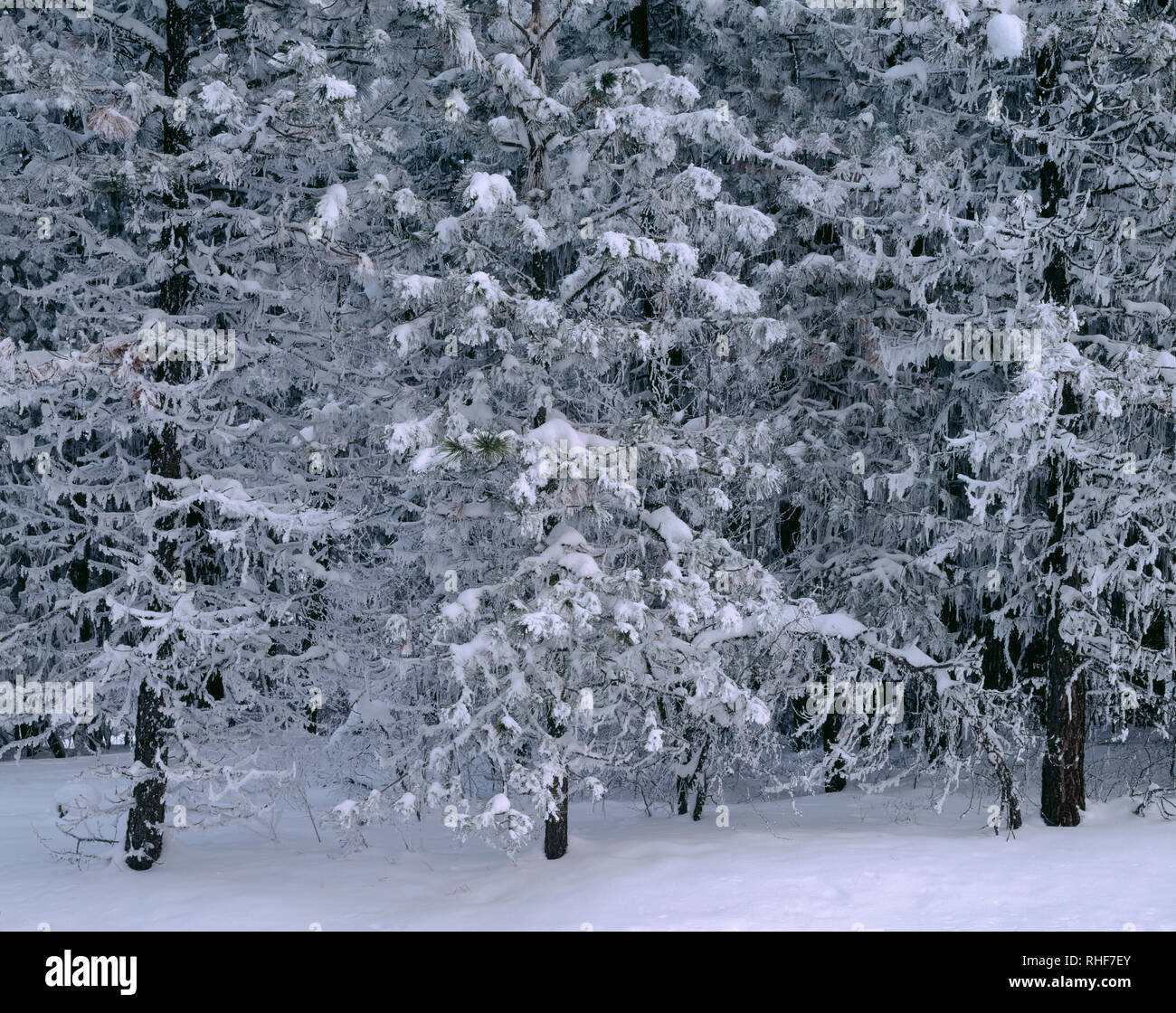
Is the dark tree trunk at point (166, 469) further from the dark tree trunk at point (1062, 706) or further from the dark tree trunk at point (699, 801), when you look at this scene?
the dark tree trunk at point (1062, 706)

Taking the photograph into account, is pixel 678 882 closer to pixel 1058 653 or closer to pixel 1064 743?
pixel 1064 743

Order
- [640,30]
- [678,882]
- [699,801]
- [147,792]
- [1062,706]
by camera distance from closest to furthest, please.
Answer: [678,882]
[147,792]
[1062,706]
[699,801]
[640,30]

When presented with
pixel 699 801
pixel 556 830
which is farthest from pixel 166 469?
pixel 699 801

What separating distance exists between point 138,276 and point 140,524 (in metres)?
3.27

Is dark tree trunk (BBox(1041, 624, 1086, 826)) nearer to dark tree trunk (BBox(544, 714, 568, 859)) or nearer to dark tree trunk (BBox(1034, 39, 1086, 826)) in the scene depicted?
dark tree trunk (BBox(1034, 39, 1086, 826))

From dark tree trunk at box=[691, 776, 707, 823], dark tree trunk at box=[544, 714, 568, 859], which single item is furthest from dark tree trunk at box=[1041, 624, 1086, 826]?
dark tree trunk at box=[544, 714, 568, 859]

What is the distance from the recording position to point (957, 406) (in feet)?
42.0

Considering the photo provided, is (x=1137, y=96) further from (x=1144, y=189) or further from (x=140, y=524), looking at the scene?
(x=140, y=524)

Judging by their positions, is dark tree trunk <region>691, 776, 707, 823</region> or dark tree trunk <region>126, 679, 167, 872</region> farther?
dark tree trunk <region>691, 776, 707, 823</region>

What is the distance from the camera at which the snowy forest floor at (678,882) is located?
8.14 metres

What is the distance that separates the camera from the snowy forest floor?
814 centimetres

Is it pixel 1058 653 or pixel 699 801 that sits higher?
pixel 1058 653

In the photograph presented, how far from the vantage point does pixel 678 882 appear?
29.9 feet
